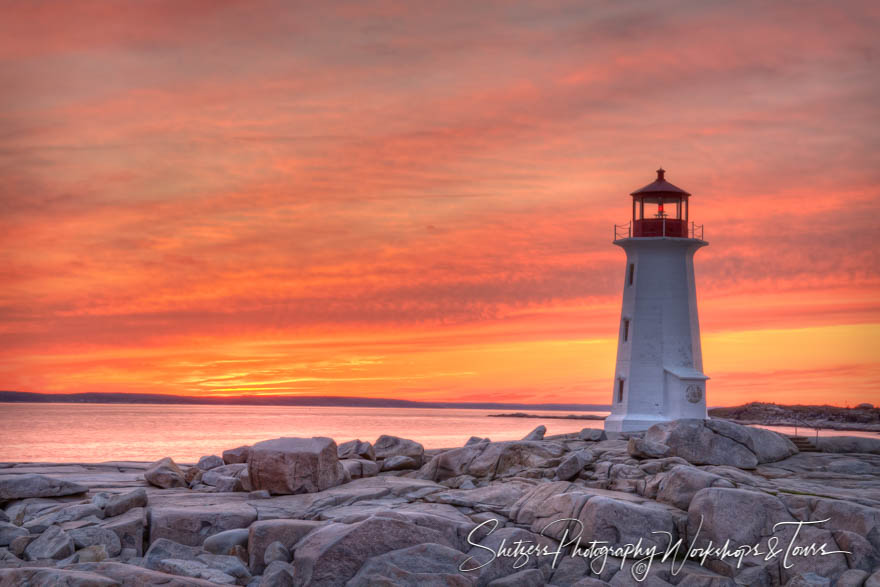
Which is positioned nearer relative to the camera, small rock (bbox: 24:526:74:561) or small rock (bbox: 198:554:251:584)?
small rock (bbox: 198:554:251:584)

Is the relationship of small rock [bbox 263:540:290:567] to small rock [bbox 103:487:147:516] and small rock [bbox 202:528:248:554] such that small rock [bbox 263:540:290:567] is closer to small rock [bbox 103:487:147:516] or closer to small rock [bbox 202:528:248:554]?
small rock [bbox 202:528:248:554]

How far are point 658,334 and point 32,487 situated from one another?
17698 millimetres

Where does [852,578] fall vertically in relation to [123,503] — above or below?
below

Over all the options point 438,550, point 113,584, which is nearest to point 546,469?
point 438,550

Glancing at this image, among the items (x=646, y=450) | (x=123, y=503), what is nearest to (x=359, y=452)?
(x=123, y=503)

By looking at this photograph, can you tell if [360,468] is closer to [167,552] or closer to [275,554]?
[275,554]

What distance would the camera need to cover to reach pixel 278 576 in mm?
11812

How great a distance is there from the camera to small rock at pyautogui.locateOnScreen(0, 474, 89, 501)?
54.7ft

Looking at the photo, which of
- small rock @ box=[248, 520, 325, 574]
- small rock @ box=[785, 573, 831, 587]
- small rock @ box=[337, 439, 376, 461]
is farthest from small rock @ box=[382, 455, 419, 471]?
small rock @ box=[785, 573, 831, 587]

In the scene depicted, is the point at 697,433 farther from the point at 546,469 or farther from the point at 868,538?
the point at 868,538

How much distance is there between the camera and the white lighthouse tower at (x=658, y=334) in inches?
1026

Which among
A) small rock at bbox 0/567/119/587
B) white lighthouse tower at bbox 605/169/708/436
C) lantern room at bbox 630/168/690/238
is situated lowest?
small rock at bbox 0/567/119/587

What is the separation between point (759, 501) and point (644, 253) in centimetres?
1427

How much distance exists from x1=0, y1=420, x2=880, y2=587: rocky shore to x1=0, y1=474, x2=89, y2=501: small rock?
3 centimetres
